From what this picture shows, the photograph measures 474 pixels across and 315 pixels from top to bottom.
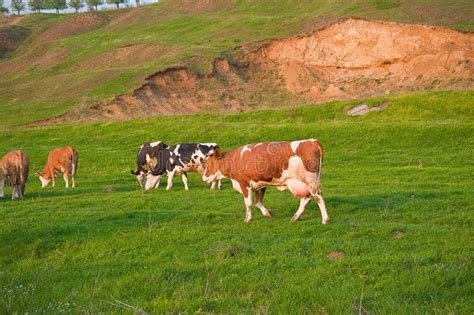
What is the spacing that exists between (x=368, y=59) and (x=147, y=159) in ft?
121

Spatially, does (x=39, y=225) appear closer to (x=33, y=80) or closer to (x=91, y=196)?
(x=91, y=196)

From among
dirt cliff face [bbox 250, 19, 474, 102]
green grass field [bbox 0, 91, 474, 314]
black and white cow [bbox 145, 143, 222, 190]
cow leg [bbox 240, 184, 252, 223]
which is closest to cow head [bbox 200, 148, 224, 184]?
green grass field [bbox 0, 91, 474, 314]

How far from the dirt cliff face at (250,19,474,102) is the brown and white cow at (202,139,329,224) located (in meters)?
37.5

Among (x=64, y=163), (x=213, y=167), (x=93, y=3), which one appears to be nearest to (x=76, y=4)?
(x=93, y=3)

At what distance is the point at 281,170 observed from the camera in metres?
13.6

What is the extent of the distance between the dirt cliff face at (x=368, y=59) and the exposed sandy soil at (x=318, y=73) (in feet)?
0.28

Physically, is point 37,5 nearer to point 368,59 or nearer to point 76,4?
A: point 76,4

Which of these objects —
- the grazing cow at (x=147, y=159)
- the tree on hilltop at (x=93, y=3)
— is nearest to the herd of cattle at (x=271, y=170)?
the grazing cow at (x=147, y=159)

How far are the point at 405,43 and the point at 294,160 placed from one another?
44.1 metres

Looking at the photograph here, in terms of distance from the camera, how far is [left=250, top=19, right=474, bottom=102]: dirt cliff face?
50.3 meters

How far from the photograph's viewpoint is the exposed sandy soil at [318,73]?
165 feet

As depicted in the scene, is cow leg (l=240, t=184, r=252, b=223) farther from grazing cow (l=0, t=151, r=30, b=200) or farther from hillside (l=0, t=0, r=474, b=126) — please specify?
hillside (l=0, t=0, r=474, b=126)

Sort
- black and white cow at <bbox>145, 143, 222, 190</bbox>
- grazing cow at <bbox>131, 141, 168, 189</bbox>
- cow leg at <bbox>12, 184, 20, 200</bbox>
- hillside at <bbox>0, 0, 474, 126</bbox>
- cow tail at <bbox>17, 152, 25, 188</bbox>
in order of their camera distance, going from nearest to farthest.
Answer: cow tail at <bbox>17, 152, 25, 188</bbox>
cow leg at <bbox>12, 184, 20, 200</bbox>
black and white cow at <bbox>145, 143, 222, 190</bbox>
grazing cow at <bbox>131, 141, 168, 189</bbox>
hillside at <bbox>0, 0, 474, 126</bbox>

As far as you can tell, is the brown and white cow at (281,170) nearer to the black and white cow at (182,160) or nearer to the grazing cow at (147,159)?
the black and white cow at (182,160)
